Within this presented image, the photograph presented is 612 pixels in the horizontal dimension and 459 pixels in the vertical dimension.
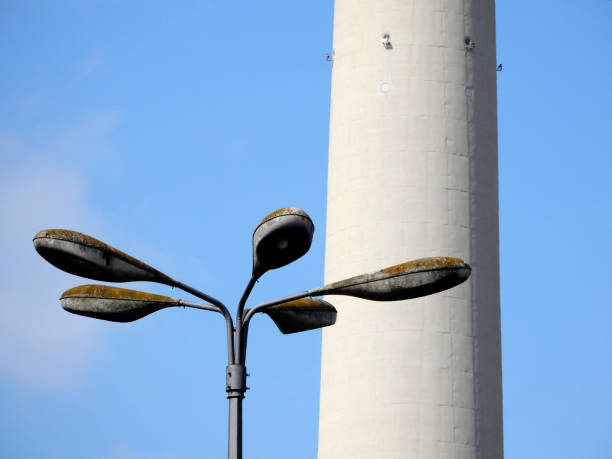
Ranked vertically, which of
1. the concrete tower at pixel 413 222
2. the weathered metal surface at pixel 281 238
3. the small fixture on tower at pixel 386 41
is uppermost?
the small fixture on tower at pixel 386 41

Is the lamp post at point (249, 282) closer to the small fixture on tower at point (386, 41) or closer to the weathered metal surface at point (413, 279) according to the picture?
the weathered metal surface at point (413, 279)

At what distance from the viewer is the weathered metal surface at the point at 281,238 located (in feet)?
43.0

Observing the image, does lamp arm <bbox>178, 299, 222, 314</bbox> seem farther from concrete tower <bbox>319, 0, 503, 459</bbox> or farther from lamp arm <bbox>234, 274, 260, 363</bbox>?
concrete tower <bbox>319, 0, 503, 459</bbox>

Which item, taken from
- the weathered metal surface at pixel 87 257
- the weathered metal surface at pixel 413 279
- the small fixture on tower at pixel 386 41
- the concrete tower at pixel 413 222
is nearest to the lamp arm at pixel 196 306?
the weathered metal surface at pixel 87 257

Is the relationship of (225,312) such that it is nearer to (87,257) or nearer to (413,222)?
(87,257)

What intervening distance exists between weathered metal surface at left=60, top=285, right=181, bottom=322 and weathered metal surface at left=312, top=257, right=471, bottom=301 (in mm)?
1923

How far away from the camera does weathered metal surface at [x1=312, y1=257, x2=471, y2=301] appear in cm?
1315

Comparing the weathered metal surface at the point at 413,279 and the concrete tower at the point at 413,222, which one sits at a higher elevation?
the concrete tower at the point at 413,222

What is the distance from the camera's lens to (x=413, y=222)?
1161 inches

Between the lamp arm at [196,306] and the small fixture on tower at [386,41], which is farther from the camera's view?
the small fixture on tower at [386,41]

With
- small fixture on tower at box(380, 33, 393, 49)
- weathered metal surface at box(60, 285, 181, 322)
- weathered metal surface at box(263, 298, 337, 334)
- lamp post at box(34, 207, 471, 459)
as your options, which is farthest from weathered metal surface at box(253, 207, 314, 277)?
small fixture on tower at box(380, 33, 393, 49)

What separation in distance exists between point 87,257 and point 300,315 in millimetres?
2713

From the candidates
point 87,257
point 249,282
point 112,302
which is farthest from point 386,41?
point 87,257

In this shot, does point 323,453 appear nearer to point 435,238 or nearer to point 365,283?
point 435,238
